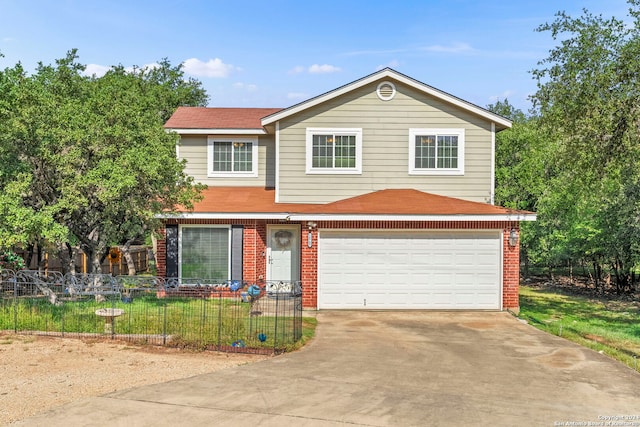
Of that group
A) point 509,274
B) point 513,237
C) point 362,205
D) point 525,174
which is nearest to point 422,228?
point 362,205

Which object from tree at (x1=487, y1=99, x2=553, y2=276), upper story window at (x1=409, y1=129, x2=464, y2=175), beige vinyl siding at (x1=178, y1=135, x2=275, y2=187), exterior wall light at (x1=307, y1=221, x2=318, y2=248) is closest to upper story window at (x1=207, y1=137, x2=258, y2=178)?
beige vinyl siding at (x1=178, y1=135, x2=275, y2=187)

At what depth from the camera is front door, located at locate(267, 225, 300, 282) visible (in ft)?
57.6

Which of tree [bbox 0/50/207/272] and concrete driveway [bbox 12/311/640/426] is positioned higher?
tree [bbox 0/50/207/272]

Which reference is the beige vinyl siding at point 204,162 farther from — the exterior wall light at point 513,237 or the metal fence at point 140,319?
the exterior wall light at point 513,237

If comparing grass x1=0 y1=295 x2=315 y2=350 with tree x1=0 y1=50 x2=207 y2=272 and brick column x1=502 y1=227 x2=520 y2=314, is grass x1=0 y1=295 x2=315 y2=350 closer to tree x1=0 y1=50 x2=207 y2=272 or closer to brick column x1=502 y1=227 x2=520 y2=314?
tree x1=0 y1=50 x2=207 y2=272

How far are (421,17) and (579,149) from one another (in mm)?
10636

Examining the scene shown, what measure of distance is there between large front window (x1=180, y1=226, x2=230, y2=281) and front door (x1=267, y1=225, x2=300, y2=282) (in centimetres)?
145

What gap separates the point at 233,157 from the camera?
64.4 feet

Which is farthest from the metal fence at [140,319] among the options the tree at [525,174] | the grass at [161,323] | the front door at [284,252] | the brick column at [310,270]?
the tree at [525,174]

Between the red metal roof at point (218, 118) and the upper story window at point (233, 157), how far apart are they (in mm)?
562

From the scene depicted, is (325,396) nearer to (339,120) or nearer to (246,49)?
(339,120)

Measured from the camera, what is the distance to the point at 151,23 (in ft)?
65.8

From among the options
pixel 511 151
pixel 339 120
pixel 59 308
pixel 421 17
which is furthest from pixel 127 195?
pixel 511 151

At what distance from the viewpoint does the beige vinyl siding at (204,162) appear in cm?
1948
